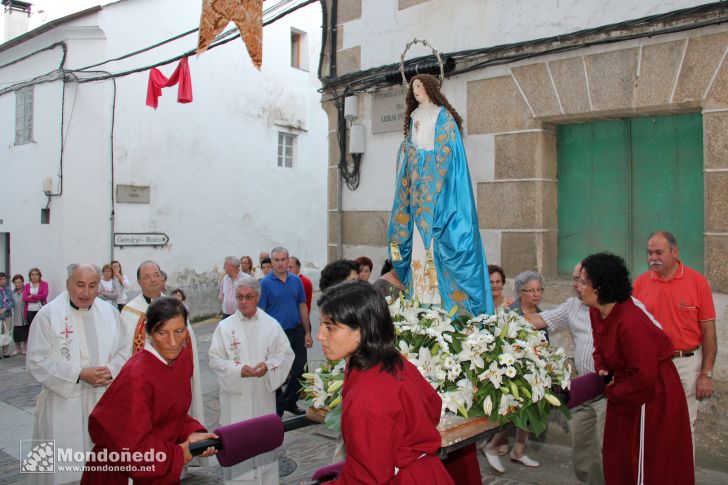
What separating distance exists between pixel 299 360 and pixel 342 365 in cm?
385

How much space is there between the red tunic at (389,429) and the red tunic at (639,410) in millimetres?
1568

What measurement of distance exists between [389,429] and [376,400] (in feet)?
0.31

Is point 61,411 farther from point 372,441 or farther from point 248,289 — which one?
point 372,441

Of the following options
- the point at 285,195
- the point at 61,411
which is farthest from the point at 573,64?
the point at 285,195

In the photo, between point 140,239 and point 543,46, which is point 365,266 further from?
point 140,239

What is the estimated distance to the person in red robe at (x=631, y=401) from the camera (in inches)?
131

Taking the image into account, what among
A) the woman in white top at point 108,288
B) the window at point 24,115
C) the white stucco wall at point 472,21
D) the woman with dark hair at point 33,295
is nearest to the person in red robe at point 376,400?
the white stucco wall at point 472,21

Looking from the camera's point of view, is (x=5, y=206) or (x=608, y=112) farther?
(x=5, y=206)

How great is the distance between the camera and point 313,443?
569 cm

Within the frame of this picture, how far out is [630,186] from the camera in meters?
5.38

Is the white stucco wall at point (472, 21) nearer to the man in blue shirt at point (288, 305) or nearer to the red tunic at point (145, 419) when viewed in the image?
the man in blue shirt at point (288, 305)

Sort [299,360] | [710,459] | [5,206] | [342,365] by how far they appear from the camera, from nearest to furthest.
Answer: [342,365] → [710,459] → [299,360] → [5,206]

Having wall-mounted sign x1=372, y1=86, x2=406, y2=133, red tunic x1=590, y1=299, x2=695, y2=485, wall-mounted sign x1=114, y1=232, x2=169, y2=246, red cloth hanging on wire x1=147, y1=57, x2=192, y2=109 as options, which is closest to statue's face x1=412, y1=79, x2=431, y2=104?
red tunic x1=590, y1=299, x2=695, y2=485

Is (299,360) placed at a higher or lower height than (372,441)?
lower
